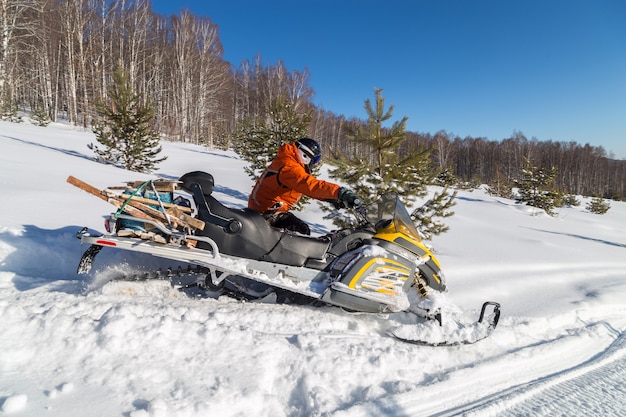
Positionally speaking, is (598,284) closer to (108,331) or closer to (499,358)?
(499,358)

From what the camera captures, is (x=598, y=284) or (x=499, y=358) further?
(x=598, y=284)

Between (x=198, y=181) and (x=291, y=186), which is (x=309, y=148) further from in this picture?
(x=198, y=181)

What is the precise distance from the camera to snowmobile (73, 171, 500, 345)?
268 cm

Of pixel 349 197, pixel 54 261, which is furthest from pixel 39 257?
pixel 349 197

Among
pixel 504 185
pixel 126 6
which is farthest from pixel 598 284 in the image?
pixel 126 6

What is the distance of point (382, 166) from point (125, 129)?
9.97 m

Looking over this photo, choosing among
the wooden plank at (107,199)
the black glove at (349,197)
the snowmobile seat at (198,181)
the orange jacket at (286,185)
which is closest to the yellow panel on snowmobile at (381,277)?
the black glove at (349,197)

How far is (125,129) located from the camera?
39.0 feet

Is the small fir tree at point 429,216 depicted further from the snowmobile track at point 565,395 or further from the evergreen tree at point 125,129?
the evergreen tree at point 125,129

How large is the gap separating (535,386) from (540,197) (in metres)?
16.9

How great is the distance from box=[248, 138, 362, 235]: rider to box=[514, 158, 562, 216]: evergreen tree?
16380mm

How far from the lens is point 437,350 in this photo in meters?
2.58

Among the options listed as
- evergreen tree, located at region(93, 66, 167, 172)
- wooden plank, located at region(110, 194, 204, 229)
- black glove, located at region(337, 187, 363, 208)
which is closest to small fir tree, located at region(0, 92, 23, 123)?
evergreen tree, located at region(93, 66, 167, 172)

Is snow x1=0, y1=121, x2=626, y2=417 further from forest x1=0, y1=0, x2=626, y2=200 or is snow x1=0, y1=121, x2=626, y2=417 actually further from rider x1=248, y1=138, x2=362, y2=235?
forest x1=0, y1=0, x2=626, y2=200
